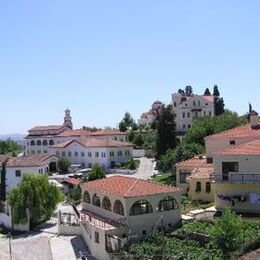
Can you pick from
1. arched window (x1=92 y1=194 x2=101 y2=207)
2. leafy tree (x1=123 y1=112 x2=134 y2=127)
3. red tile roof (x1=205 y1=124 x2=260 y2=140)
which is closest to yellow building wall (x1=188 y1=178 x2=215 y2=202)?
red tile roof (x1=205 y1=124 x2=260 y2=140)

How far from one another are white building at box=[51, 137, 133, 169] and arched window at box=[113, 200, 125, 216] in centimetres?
4663

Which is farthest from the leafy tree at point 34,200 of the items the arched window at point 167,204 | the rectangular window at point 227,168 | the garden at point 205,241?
the rectangular window at point 227,168

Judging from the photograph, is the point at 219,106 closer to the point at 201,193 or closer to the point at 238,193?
the point at 201,193

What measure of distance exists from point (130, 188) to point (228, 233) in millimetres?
11482

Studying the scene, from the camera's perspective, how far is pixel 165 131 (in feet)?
255

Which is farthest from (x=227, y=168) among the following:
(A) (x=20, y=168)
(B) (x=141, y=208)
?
(A) (x=20, y=168)

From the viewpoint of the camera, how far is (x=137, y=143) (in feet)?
365

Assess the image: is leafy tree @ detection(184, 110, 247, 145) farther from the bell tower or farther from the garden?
the bell tower

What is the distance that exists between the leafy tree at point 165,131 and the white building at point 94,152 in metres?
11.4

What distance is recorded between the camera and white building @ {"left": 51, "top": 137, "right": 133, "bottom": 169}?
87312 millimetres

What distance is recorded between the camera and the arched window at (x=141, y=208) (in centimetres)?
3844

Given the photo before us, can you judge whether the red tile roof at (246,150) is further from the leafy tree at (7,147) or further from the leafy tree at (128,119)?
the leafy tree at (7,147)

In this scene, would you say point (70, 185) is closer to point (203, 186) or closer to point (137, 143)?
point (203, 186)

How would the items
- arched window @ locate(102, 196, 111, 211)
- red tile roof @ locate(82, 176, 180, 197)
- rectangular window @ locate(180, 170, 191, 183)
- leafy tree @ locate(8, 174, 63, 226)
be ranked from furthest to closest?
1. rectangular window @ locate(180, 170, 191, 183)
2. leafy tree @ locate(8, 174, 63, 226)
3. arched window @ locate(102, 196, 111, 211)
4. red tile roof @ locate(82, 176, 180, 197)
